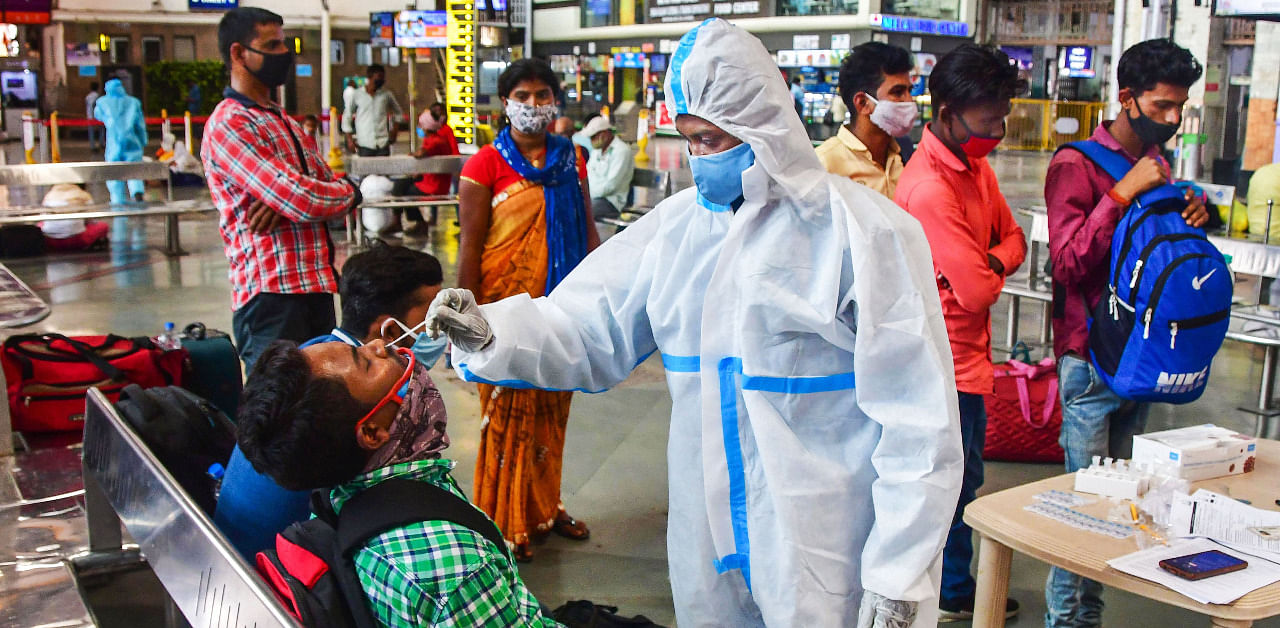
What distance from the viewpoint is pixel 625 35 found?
105ft

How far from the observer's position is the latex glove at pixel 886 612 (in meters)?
1.79

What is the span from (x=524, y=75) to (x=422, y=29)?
12.8 meters

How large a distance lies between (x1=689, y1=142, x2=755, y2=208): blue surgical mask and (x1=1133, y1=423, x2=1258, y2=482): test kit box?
4.60 feet

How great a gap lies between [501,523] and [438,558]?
2139 millimetres

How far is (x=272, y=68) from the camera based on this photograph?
11.3 ft

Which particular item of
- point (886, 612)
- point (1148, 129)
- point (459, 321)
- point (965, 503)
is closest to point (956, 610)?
point (965, 503)

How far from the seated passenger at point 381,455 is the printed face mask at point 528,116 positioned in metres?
1.80

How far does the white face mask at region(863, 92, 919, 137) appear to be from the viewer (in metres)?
3.67

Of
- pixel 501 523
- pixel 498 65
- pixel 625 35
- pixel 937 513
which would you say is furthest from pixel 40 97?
pixel 937 513

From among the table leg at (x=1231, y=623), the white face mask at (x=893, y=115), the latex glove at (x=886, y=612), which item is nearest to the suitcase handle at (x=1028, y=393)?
the white face mask at (x=893, y=115)

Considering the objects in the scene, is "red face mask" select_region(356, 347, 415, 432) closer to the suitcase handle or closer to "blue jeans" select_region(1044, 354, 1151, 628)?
"blue jeans" select_region(1044, 354, 1151, 628)

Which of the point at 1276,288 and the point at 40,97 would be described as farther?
the point at 40,97

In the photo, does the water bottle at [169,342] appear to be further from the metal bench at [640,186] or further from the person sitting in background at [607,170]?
the person sitting in background at [607,170]

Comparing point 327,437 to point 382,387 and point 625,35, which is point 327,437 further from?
point 625,35
